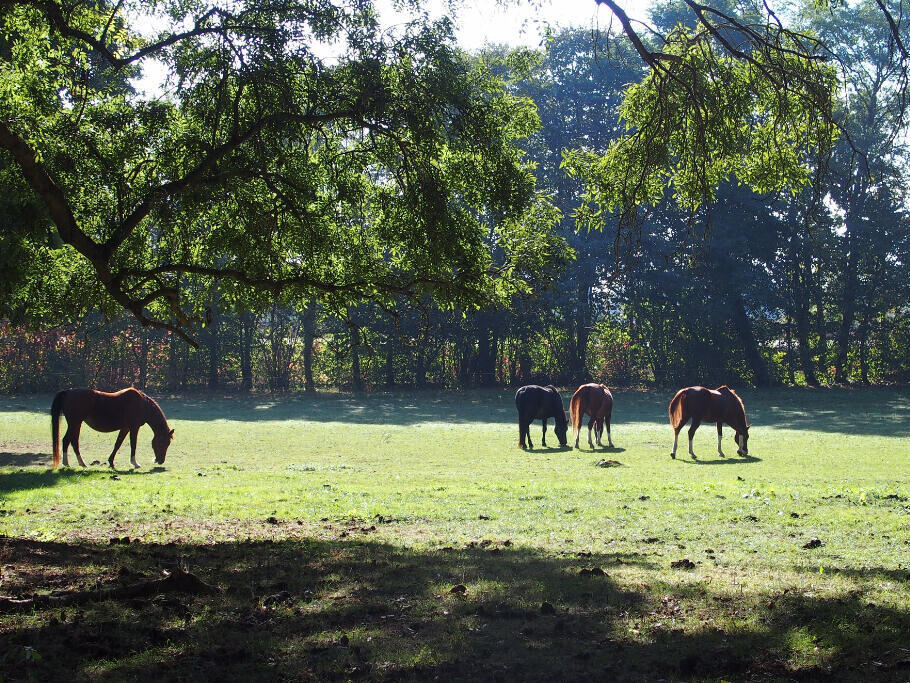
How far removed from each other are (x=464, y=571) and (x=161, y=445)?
12.8 metres

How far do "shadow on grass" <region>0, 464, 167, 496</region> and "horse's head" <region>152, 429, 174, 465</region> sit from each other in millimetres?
1659

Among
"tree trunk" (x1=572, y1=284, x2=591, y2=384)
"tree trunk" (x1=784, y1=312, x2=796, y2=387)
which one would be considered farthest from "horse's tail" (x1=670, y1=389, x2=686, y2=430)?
"tree trunk" (x1=784, y1=312, x2=796, y2=387)

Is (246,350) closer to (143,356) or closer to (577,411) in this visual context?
(143,356)

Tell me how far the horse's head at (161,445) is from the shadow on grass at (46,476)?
65.3 inches

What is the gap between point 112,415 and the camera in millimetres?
17453

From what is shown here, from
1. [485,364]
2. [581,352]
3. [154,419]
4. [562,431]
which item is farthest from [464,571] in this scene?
[581,352]

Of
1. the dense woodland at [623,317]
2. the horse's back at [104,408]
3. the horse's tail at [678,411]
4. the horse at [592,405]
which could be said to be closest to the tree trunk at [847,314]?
the dense woodland at [623,317]

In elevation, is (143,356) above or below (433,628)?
above

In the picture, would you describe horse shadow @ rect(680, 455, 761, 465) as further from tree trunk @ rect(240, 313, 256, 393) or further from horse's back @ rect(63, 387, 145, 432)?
tree trunk @ rect(240, 313, 256, 393)

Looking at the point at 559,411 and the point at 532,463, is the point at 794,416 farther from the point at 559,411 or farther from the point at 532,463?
the point at 532,463

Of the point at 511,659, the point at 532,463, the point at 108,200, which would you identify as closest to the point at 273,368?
the point at 532,463

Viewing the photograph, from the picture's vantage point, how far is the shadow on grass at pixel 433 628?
171 inches

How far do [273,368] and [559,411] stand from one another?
23.0m

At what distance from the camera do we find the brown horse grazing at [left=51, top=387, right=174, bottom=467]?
1692 cm
